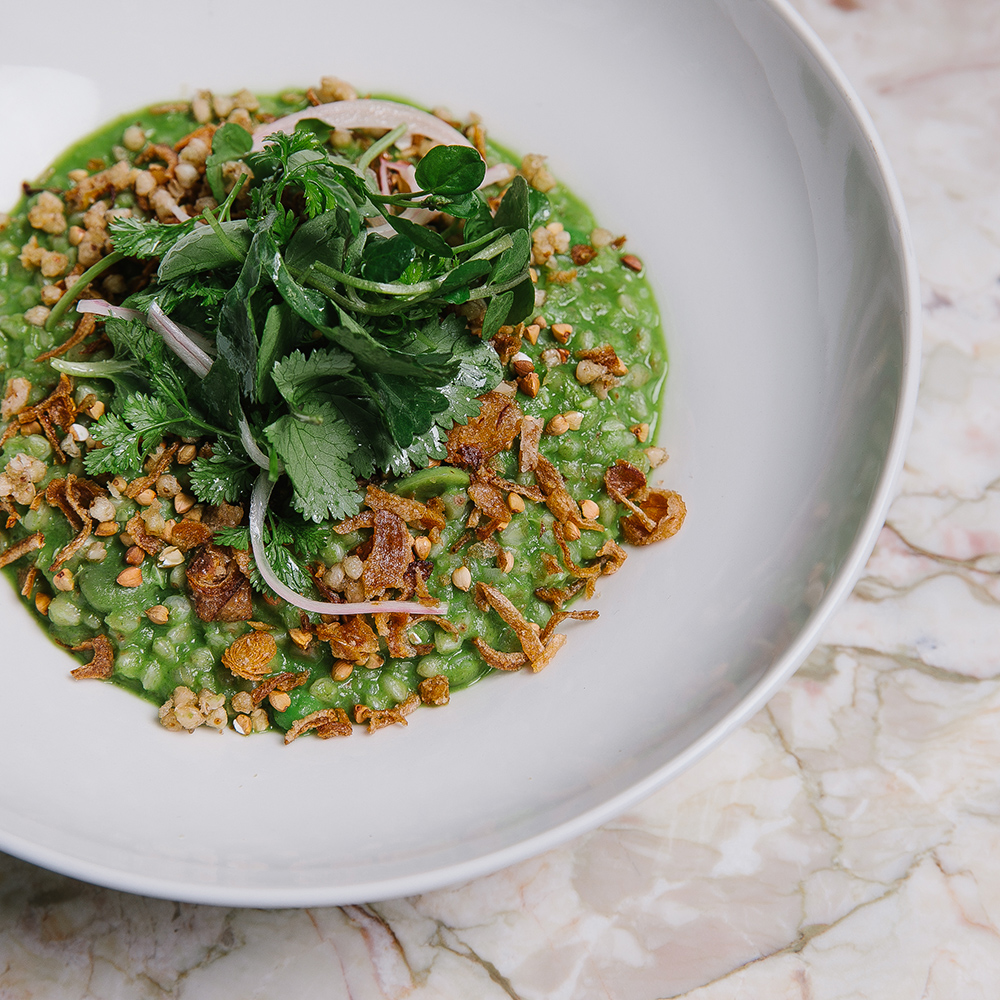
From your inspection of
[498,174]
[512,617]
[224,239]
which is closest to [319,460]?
[224,239]

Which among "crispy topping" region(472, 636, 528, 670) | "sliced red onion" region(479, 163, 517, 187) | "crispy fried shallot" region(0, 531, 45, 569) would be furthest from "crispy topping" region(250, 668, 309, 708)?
"sliced red onion" region(479, 163, 517, 187)

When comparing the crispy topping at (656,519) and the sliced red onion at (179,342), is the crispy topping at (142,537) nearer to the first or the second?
the sliced red onion at (179,342)

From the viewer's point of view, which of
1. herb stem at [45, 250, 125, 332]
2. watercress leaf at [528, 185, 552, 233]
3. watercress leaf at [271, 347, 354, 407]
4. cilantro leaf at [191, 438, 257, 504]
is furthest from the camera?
watercress leaf at [528, 185, 552, 233]

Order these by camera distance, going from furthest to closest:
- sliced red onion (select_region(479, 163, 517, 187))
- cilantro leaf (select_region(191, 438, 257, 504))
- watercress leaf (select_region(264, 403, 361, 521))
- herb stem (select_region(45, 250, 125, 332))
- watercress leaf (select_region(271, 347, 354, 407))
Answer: sliced red onion (select_region(479, 163, 517, 187)) < herb stem (select_region(45, 250, 125, 332)) < cilantro leaf (select_region(191, 438, 257, 504)) < watercress leaf (select_region(264, 403, 361, 521)) < watercress leaf (select_region(271, 347, 354, 407))

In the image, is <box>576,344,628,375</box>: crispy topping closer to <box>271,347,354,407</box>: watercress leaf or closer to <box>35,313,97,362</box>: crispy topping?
<box>271,347,354,407</box>: watercress leaf

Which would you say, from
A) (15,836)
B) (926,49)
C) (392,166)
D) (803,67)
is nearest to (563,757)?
(15,836)

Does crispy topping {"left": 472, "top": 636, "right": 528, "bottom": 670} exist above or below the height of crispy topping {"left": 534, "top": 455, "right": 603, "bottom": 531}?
below

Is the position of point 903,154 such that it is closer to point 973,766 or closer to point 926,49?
point 926,49

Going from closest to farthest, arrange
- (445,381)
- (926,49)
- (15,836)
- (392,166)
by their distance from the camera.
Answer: (15,836), (445,381), (392,166), (926,49)
